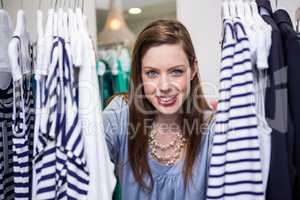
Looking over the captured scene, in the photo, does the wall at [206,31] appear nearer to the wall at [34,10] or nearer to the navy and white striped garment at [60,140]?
the wall at [34,10]

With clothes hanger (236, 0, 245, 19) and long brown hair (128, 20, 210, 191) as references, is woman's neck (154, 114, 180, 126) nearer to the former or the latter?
long brown hair (128, 20, 210, 191)

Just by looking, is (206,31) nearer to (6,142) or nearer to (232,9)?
(232,9)

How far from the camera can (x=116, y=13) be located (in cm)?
153

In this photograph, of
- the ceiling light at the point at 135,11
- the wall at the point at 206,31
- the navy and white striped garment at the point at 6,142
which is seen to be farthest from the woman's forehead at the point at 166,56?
the ceiling light at the point at 135,11

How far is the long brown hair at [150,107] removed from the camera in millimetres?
891

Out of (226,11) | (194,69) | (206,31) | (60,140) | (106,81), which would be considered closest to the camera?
(60,140)

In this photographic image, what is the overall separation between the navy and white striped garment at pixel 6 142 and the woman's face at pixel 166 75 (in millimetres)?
391

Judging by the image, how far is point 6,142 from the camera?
891 millimetres

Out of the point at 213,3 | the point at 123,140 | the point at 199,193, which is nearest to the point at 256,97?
the point at 199,193

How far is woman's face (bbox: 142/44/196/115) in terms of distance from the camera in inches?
34.1

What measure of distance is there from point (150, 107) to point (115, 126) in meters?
0.13

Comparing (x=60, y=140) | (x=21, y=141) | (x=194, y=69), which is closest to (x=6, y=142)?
(x=21, y=141)

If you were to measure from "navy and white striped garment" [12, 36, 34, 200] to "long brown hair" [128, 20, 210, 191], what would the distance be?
31 centimetres

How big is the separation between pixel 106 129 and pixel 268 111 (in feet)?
1.57
